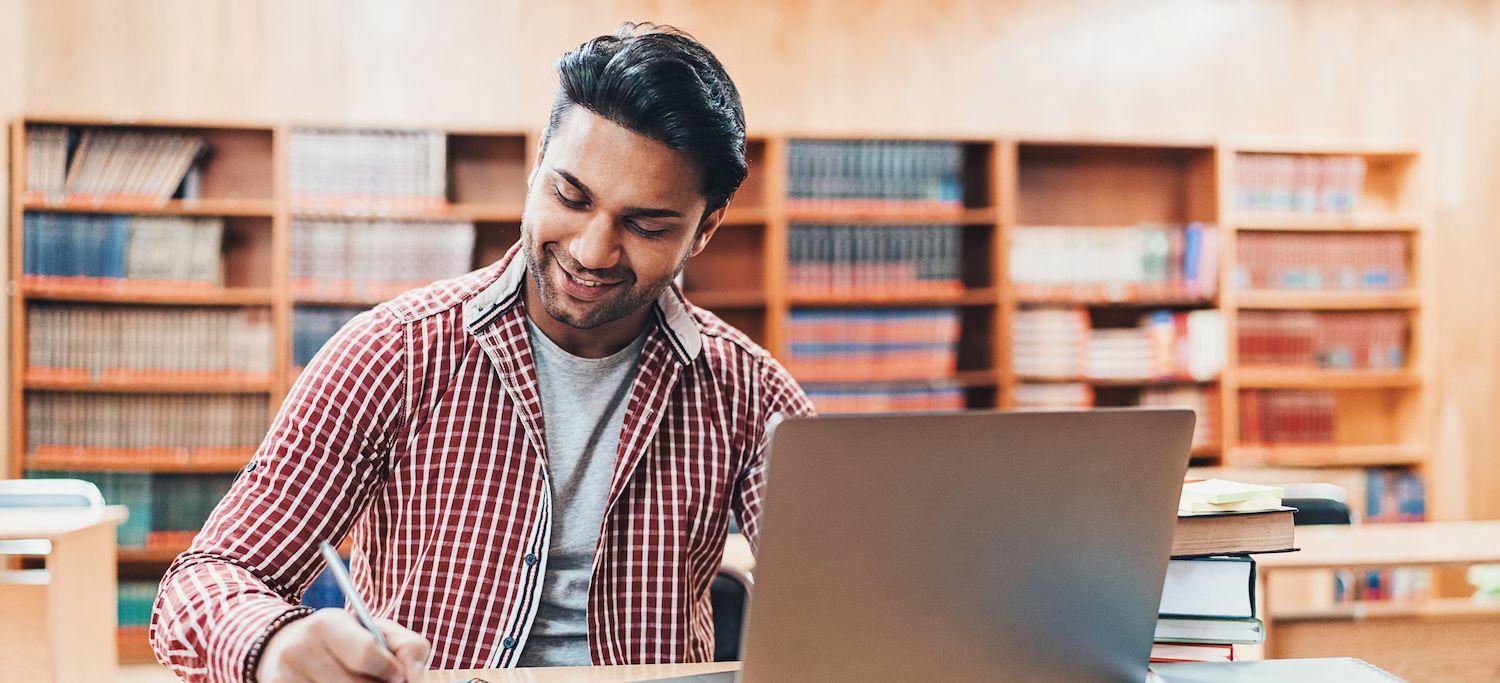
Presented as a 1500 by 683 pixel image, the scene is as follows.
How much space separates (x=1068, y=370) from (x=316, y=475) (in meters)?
3.52

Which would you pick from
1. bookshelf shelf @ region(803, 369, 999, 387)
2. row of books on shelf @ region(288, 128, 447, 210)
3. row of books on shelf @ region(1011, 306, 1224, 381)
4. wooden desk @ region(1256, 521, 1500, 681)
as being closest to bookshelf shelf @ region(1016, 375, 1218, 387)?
row of books on shelf @ region(1011, 306, 1224, 381)

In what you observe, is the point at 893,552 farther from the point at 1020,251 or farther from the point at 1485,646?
the point at 1020,251

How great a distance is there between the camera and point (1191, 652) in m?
1.09

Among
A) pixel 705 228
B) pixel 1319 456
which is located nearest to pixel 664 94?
pixel 705 228

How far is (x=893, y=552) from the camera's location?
2.41 feet

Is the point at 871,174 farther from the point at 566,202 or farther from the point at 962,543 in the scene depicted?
the point at 962,543

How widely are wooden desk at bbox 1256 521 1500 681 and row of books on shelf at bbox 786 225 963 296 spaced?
175 centimetres

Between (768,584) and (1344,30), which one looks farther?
(1344,30)

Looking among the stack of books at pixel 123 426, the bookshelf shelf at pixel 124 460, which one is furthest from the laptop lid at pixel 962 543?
the stack of books at pixel 123 426

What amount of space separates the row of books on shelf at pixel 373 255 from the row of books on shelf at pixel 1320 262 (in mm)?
2982

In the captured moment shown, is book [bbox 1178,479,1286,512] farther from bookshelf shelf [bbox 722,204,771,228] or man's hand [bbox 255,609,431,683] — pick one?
bookshelf shelf [bbox 722,204,771,228]

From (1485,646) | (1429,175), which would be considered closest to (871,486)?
(1485,646)

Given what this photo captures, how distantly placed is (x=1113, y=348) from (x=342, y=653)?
387 cm

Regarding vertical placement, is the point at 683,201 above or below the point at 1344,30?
below
